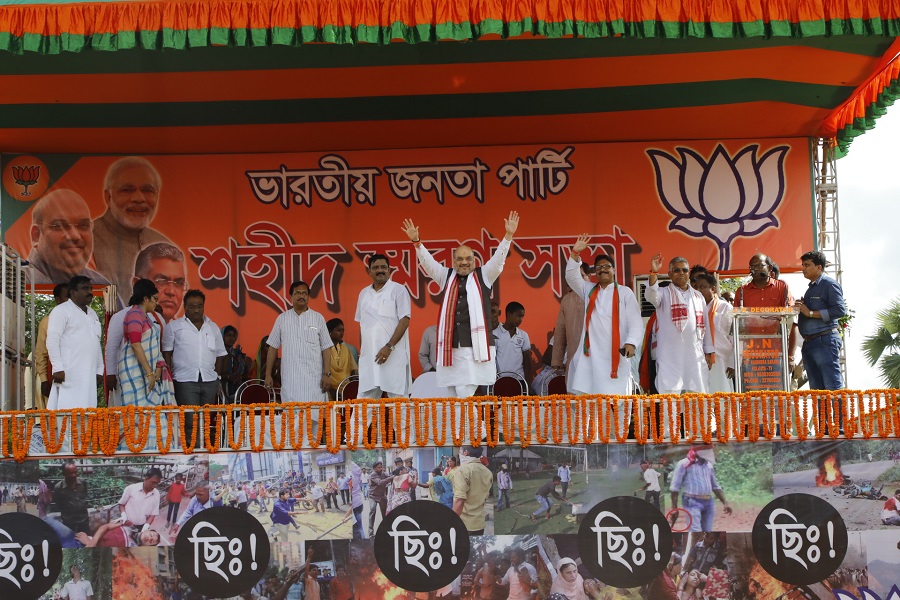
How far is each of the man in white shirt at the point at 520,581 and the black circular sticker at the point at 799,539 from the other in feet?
4.64

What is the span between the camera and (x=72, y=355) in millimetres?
8703

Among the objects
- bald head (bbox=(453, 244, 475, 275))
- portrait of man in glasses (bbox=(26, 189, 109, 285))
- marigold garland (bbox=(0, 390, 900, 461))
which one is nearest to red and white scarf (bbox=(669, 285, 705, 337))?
marigold garland (bbox=(0, 390, 900, 461))

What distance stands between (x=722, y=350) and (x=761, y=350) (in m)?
0.32

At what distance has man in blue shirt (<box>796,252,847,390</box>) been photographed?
346 inches

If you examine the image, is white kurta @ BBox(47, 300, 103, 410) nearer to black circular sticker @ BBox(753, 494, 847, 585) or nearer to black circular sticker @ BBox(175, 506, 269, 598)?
black circular sticker @ BBox(175, 506, 269, 598)

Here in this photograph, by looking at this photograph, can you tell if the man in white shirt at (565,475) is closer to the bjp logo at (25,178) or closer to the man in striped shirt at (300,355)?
the man in striped shirt at (300,355)

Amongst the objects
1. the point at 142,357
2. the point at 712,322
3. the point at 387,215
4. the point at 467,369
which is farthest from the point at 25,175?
the point at 712,322

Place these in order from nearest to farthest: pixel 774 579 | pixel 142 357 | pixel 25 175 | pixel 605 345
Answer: pixel 774 579
pixel 142 357
pixel 605 345
pixel 25 175

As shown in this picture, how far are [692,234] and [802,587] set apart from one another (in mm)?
4477

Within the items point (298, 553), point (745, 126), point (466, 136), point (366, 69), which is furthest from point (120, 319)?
point (745, 126)

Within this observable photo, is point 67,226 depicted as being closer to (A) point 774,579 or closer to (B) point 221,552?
(B) point 221,552

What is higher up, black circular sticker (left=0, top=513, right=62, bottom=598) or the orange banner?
the orange banner

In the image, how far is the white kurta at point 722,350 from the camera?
30.1ft

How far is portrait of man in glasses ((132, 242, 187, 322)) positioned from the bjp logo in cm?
115
